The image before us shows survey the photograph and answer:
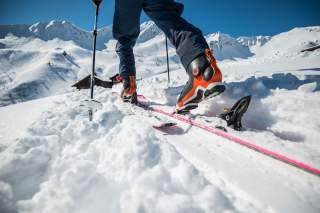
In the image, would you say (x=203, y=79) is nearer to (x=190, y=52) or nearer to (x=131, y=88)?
(x=190, y=52)

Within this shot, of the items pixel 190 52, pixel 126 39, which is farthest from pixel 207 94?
pixel 126 39

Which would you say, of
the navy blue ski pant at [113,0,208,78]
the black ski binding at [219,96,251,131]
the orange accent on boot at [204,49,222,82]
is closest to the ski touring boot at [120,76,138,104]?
the navy blue ski pant at [113,0,208,78]

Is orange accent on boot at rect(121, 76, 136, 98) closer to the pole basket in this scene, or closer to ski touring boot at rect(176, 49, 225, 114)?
the pole basket

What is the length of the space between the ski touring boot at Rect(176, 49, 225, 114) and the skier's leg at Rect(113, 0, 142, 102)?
122 cm

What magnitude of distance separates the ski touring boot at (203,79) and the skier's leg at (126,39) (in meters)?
1.22

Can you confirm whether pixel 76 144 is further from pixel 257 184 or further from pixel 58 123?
pixel 257 184

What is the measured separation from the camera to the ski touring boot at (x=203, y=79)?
76.3 inches

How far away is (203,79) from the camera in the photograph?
78.3 inches

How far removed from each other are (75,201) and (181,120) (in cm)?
142

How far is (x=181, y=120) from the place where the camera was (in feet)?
7.28

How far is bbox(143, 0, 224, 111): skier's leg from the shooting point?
1967 mm

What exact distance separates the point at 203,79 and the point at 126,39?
1.81 metres

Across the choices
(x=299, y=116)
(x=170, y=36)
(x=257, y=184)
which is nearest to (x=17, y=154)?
(x=257, y=184)

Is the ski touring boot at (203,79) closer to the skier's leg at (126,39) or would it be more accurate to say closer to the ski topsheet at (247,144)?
the ski topsheet at (247,144)
